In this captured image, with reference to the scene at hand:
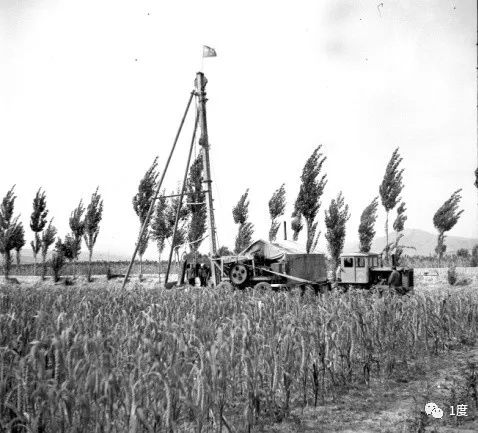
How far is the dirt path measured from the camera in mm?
4242

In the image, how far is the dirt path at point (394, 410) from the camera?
4.24 metres

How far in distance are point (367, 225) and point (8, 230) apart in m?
24.9

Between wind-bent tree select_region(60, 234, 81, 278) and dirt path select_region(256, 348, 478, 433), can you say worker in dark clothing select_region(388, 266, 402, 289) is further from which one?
wind-bent tree select_region(60, 234, 81, 278)

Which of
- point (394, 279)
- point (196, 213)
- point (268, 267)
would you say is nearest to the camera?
point (268, 267)

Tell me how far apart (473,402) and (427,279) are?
2033cm

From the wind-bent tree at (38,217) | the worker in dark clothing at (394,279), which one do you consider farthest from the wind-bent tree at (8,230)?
the worker in dark clothing at (394,279)

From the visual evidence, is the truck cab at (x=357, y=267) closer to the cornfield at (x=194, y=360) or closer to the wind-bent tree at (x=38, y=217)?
the cornfield at (x=194, y=360)

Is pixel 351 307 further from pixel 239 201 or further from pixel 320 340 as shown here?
pixel 239 201

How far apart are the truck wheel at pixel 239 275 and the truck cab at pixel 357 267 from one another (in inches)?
164

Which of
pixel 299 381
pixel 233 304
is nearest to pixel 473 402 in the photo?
pixel 299 381

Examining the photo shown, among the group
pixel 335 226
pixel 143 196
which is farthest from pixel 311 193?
pixel 143 196

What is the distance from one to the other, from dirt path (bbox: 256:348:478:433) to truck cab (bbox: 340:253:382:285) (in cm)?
1035

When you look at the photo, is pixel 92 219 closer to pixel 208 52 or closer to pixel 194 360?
pixel 208 52

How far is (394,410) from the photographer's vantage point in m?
4.80
